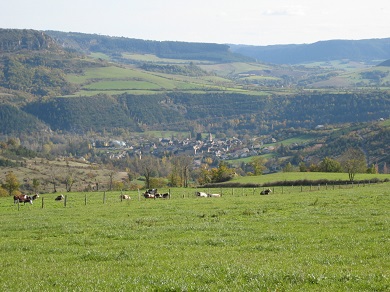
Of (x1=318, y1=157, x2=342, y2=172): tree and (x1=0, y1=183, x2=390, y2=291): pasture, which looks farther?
(x1=318, y1=157, x2=342, y2=172): tree

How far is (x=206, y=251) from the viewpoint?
19797 millimetres

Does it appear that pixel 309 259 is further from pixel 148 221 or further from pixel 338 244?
pixel 148 221

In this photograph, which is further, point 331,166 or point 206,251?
point 331,166

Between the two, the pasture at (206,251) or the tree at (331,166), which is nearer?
the pasture at (206,251)

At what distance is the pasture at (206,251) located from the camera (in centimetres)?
1423

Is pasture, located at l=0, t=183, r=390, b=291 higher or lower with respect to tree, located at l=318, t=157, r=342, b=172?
higher

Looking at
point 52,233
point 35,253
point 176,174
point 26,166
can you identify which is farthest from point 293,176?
point 26,166

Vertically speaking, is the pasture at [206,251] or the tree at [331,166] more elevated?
the pasture at [206,251]

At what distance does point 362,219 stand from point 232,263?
1215 centimetres

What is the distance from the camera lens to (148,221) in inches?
1169

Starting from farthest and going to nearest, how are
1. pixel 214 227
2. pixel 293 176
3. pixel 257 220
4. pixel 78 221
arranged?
1. pixel 293 176
2. pixel 78 221
3. pixel 257 220
4. pixel 214 227

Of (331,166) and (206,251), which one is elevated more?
(206,251)

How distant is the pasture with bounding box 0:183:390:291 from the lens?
46.7 feet

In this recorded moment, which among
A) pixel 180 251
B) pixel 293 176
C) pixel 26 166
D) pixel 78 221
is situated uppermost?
pixel 180 251
